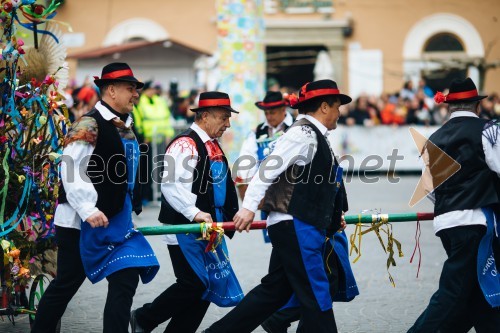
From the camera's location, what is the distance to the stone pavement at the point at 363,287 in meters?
7.61

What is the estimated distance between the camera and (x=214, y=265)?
6.52 m

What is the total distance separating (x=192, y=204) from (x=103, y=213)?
675 mm

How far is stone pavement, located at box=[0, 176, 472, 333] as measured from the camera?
761cm

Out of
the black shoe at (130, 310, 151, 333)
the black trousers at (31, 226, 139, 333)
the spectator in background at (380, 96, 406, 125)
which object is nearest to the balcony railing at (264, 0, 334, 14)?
the spectator in background at (380, 96, 406, 125)

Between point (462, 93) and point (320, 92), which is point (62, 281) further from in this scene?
point (462, 93)

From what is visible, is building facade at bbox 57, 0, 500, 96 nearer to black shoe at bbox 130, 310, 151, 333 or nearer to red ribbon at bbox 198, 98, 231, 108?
red ribbon at bbox 198, 98, 231, 108

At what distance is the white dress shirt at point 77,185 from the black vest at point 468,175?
2.24 meters

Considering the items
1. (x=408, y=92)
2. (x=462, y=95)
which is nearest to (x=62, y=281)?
(x=462, y=95)

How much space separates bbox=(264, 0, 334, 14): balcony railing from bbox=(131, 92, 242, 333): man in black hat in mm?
22699

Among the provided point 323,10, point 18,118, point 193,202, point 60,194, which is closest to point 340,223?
point 193,202

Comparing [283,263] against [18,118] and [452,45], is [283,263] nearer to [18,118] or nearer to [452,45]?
[18,118]

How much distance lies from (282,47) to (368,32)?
275 centimetres

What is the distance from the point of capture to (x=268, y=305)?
6078 mm

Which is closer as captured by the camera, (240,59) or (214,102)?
(214,102)
